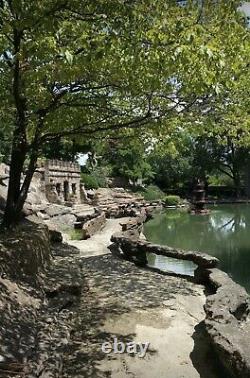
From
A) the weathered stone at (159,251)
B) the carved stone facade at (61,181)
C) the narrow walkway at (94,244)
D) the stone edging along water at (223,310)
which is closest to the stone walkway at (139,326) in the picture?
the stone edging along water at (223,310)

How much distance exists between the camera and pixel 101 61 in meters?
7.33

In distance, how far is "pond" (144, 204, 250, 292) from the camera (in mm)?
14258

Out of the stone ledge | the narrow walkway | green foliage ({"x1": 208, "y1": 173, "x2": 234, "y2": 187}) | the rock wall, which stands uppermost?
green foliage ({"x1": 208, "y1": 173, "x2": 234, "y2": 187})

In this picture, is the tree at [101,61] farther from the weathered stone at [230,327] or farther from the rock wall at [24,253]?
the weathered stone at [230,327]

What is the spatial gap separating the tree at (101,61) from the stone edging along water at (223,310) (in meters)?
3.55

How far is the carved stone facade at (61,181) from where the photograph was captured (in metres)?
27.9

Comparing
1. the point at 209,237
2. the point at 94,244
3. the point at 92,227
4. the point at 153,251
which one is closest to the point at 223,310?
the point at 153,251

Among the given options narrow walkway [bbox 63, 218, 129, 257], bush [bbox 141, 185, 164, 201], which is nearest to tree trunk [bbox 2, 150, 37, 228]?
narrow walkway [bbox 63, 218, 129, 257]

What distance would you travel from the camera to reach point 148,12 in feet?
20.9

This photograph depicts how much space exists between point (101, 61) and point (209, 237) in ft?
55.9

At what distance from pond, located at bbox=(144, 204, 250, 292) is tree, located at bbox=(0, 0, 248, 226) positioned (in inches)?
226

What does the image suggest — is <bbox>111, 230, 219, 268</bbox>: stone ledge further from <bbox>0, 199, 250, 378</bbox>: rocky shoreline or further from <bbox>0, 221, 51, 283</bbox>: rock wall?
<bbox>0, 221, 51, 283</bbox>: rock wall

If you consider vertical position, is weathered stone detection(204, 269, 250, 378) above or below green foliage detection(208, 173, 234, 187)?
below

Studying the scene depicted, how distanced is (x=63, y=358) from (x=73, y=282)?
3268 mm
